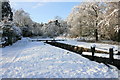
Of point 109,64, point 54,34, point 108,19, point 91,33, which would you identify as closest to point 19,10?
point 54,34

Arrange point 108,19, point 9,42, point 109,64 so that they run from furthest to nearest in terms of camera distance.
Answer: point 9,42 → point 108,19 → point 109,64

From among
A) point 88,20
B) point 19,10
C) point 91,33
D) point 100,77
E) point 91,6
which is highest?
point 19,10

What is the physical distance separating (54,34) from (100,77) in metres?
58.8

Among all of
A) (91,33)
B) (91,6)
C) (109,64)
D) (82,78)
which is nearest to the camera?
(82,78)

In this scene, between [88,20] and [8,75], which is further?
[88,20]

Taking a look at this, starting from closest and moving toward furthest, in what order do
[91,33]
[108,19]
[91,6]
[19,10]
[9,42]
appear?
[108,19] → [9,42] → [91,6] → [91,33] → [19,10]

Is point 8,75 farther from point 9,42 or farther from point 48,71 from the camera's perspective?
point 9,42

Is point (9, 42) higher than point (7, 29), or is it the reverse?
point (7, 29)

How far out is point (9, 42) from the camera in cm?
2169

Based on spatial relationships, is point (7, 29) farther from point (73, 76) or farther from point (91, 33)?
point (73, 76)

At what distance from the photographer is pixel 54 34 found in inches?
2534

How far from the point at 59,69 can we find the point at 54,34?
57693mm

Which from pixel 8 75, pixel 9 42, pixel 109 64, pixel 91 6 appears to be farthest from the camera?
pixel 91 6

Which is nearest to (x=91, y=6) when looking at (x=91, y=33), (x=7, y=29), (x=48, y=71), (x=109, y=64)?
(x=91, y=33)
